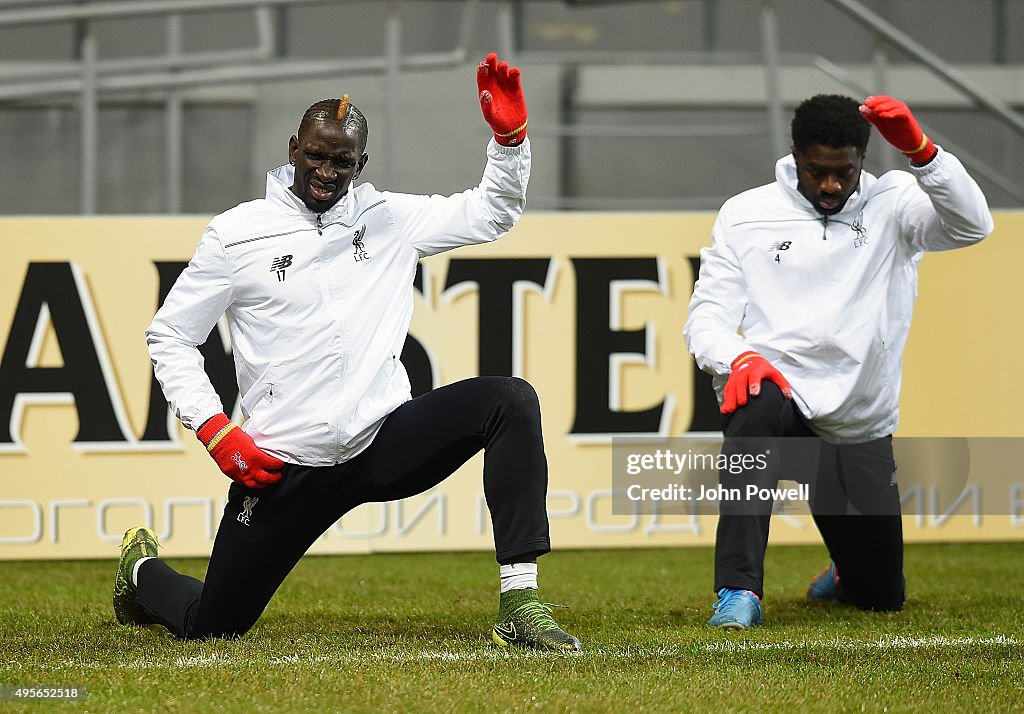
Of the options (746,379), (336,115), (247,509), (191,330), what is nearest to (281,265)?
(191,330)

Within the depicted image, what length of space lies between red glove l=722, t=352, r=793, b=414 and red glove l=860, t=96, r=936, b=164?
700 mm

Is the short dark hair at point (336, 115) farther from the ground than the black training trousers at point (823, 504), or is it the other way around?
the short dark hair at point (336, 115)

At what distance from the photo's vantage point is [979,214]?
3.99 metres

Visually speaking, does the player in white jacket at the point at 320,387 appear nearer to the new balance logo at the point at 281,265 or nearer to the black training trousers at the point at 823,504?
the new balance logo at the point at 281,265

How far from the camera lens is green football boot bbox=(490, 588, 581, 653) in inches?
138

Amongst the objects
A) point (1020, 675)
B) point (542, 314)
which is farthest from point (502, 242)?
point (1020, 675)

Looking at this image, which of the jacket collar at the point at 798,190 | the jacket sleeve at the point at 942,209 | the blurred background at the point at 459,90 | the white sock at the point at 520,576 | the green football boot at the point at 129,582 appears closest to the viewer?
the white sock at the point at 520,576

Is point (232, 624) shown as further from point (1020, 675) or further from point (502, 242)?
point (502, 242)

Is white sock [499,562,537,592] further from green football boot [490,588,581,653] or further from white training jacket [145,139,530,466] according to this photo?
white training jacket [145,139,530,466]

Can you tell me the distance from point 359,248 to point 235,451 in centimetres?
63

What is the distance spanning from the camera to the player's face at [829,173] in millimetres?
4133

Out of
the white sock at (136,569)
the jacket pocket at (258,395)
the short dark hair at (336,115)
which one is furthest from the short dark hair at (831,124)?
the white sock at (136,569)

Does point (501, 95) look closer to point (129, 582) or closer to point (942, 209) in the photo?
point (942, 209)

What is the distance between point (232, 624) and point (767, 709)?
4.99 feet
